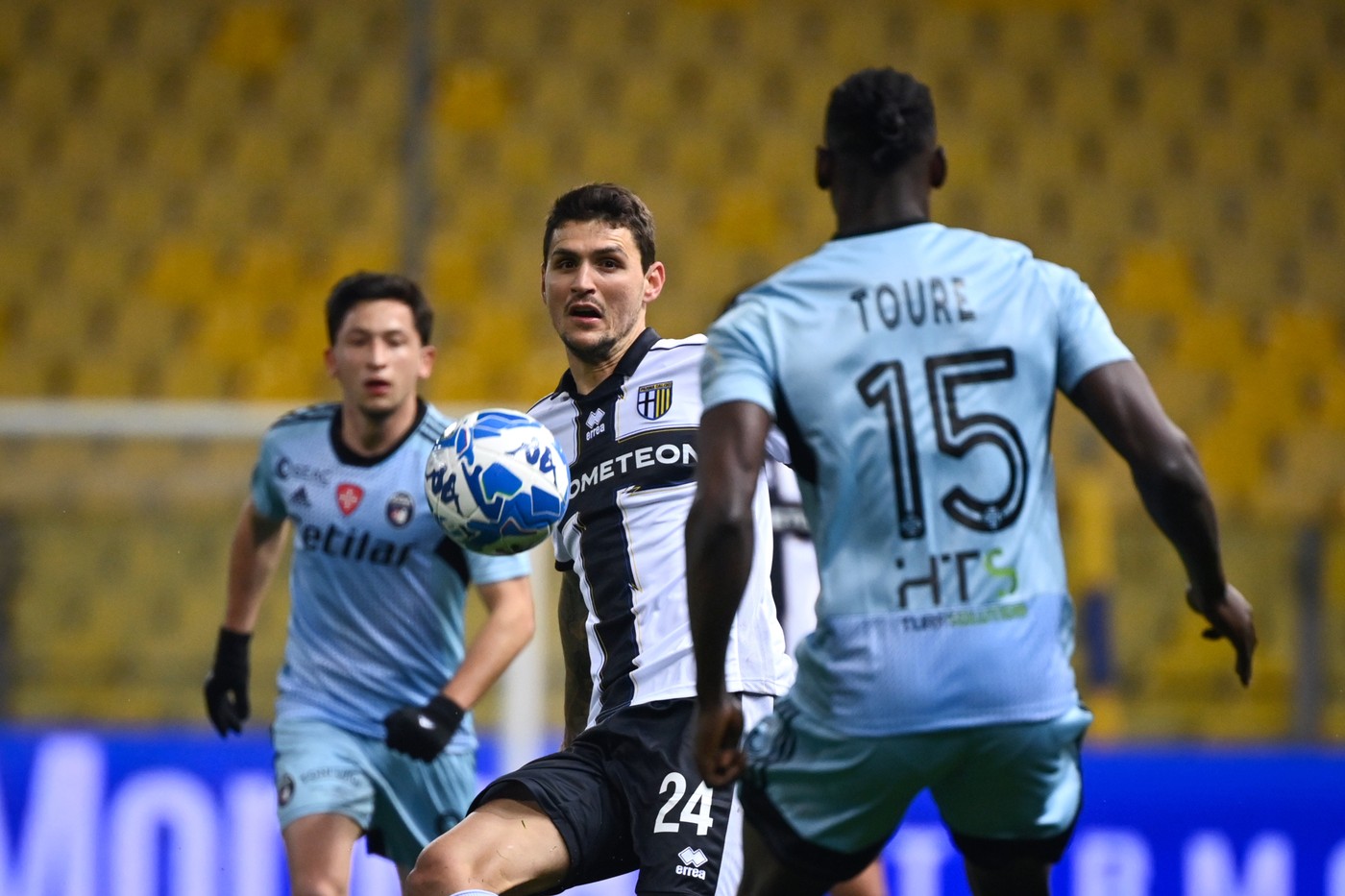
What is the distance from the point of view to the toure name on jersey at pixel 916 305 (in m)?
3.00

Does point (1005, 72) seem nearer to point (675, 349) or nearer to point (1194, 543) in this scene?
point (675, 349)

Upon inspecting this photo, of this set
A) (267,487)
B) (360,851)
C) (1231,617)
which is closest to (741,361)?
(1231,617)

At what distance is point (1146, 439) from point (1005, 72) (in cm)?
824

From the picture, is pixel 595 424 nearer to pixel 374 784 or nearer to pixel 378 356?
pixel 378 356

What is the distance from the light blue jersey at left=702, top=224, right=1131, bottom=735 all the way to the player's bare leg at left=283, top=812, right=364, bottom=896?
2.34m

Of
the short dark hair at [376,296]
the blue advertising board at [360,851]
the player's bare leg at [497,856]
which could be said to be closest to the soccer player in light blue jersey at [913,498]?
the player's bare leg at [497,856]

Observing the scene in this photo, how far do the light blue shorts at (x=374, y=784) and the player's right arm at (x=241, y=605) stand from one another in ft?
0.84

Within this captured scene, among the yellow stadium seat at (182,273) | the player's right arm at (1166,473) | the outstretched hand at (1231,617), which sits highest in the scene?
the yellow stadium seat at (182,273)

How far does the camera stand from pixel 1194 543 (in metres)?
3.01

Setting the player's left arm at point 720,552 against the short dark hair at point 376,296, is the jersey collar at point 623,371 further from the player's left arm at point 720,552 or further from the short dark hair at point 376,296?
the player's left arm at point 720,552

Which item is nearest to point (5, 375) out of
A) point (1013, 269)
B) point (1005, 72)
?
point (1005, 72)

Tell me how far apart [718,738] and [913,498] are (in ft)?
1.69

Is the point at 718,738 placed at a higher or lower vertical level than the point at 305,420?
lower

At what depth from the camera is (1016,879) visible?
3143mm
